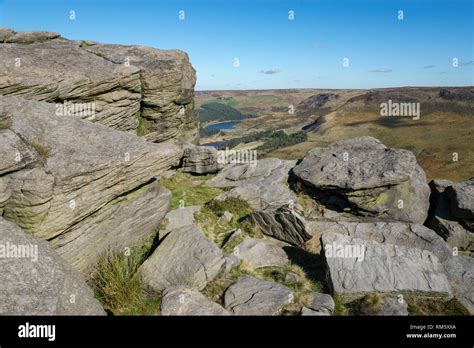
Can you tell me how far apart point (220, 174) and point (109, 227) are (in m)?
13.5

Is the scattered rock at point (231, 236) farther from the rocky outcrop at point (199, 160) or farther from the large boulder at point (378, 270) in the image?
the rocky outcrop at point (199, 160)

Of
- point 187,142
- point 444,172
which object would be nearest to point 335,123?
point 444,172

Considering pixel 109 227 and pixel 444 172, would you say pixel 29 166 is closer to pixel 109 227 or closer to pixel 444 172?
pixel 109 227

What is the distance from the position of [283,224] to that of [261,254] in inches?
83.1

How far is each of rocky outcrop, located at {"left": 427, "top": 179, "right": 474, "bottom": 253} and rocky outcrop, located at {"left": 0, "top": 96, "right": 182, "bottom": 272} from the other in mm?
14148

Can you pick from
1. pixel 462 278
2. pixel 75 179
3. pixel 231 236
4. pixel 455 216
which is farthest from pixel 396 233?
pixel 75 179

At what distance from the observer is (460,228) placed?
55.9 ft

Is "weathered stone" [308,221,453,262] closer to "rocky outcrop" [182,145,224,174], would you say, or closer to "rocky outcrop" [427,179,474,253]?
"rocky outcrop" [427,179,474,253]

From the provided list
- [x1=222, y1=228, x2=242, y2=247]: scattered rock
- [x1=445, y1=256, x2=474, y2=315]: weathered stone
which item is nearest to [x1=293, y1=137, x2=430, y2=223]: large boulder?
[x1=445, y1=256, x2=474, y2=315]: weathered stone

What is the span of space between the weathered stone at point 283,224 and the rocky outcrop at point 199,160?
9.15m

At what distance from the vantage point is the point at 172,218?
16.2 metres

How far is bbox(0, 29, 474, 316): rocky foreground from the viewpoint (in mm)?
9555

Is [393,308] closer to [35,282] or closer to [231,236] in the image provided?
[231,236]
